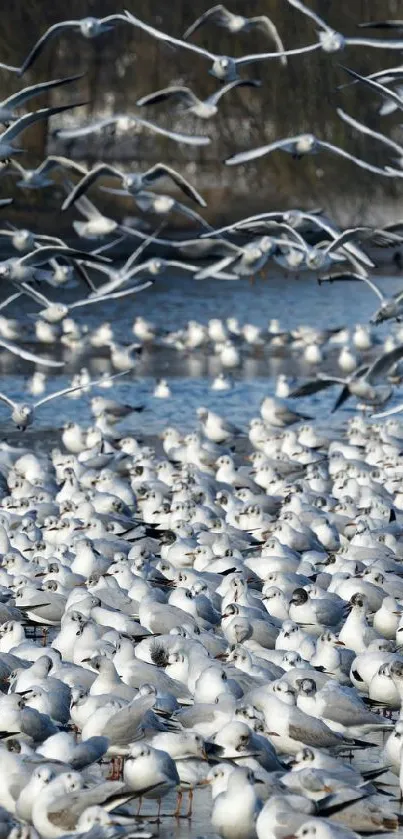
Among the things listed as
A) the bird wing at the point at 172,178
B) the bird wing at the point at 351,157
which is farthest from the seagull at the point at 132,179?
the bird wing at the point at 351,157

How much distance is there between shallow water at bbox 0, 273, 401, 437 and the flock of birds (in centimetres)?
169

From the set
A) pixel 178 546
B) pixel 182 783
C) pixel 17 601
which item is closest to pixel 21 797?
pixel 182 783

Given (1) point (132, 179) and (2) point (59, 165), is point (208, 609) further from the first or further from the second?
(2) point (59, 165)

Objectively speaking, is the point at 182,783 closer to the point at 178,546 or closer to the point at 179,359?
the point at 178,546

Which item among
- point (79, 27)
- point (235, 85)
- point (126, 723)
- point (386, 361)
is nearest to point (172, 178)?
point (235, 85)

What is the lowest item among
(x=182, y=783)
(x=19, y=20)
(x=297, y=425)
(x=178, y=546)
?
(x=19, y=20)

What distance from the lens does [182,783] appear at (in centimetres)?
942

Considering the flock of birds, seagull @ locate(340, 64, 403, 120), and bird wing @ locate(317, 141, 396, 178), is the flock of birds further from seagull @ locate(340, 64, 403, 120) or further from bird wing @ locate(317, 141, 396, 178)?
bird wing @ locate(317, 141, 396, 178)

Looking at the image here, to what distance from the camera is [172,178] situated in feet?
66.9

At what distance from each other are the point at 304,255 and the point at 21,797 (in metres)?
14.1

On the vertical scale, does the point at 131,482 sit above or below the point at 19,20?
above

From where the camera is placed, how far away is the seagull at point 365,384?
18.6 metres

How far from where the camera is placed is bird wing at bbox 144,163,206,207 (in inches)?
792

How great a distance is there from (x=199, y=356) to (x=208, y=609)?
17720mm
